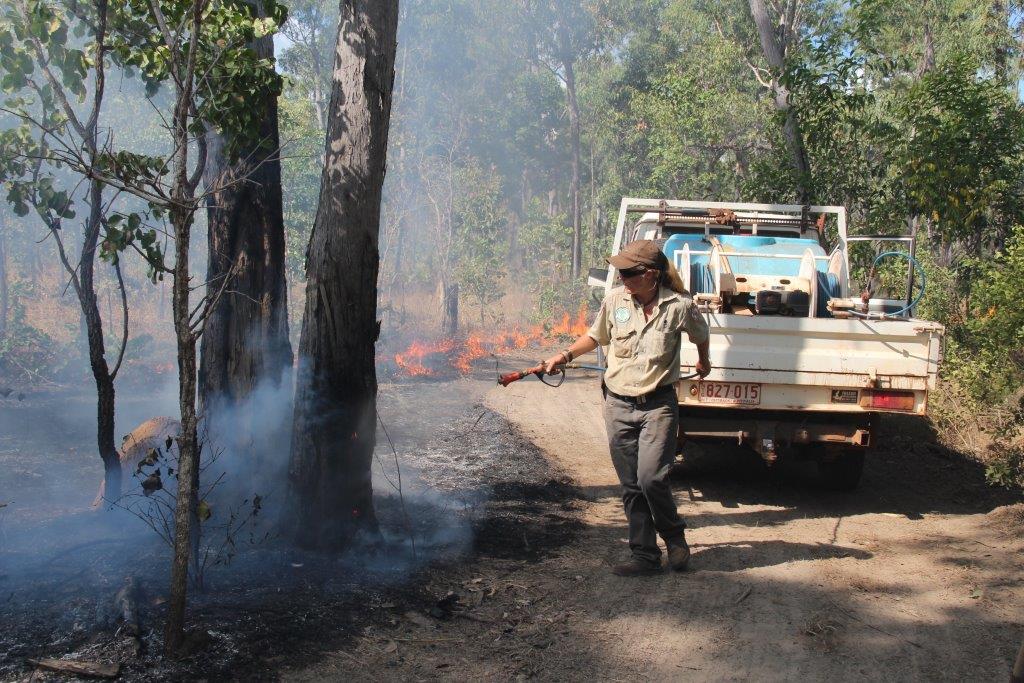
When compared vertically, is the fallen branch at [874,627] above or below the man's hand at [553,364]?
below

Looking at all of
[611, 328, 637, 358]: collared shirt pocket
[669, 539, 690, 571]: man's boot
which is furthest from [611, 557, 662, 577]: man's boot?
[611, 328, 637, 358]: collared shirt pocket

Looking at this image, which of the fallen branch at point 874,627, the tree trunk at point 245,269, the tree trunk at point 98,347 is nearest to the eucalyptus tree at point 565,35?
the tree trunk at point 245,269

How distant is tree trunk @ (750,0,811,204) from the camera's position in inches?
490

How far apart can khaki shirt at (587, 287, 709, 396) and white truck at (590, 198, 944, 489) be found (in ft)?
4.62

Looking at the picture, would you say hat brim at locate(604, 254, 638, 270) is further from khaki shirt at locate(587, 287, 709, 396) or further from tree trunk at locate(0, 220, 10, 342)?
tree trunk at locate(0, 220, 10, 342)

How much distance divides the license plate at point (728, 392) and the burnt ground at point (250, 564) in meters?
1.50

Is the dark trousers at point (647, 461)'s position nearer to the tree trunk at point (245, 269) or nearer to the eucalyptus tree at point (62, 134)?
the tree trunk at point (245, 269)

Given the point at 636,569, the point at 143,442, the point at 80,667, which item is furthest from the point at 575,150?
the point at 80,667

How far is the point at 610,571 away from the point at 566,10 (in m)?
33.7

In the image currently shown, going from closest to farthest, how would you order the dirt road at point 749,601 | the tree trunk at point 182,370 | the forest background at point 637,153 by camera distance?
the tree trunk at point 182,370 < the dirt road at point 749,601 < the forest background at point 637,153

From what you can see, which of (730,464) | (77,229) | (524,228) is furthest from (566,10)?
(730,464)

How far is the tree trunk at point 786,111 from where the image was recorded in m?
12.4

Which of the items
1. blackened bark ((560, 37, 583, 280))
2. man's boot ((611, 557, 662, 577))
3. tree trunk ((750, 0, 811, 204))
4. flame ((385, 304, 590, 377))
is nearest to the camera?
man's boot ((611, 557, 662, 577))

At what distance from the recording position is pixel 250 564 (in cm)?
514
